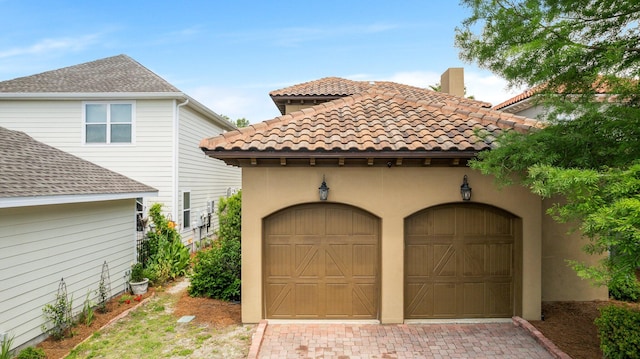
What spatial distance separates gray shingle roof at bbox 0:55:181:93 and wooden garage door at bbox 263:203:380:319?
29.5 feet

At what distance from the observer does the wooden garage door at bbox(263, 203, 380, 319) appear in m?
7.30

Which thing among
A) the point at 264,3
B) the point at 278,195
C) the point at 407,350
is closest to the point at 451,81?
the point at 264,3

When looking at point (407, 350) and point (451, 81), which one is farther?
point (451, 81)

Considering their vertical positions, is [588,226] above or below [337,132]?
below

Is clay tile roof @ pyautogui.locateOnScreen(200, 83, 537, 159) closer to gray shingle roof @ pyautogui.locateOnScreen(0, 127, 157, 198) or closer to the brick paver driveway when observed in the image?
gray shingle roof @ pyautogui.locateOnScreen(0, 127, 157, 198)

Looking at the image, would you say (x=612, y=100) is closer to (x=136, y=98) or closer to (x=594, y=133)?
(x=594, y=133)

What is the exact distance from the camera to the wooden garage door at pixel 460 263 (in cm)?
732

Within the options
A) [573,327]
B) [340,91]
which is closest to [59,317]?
[573,327]

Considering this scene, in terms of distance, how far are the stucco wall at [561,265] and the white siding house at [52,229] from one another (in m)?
10.7

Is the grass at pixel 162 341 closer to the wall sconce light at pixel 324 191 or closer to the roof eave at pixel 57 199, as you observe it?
the roof eave at pixel 57 199

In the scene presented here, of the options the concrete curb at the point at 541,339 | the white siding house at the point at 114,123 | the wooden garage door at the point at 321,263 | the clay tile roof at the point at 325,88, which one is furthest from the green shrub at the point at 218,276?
the concrete curb at the point at 541,339

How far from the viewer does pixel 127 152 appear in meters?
13.6

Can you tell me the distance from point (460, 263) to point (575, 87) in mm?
3906

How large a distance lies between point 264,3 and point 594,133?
1425cm
